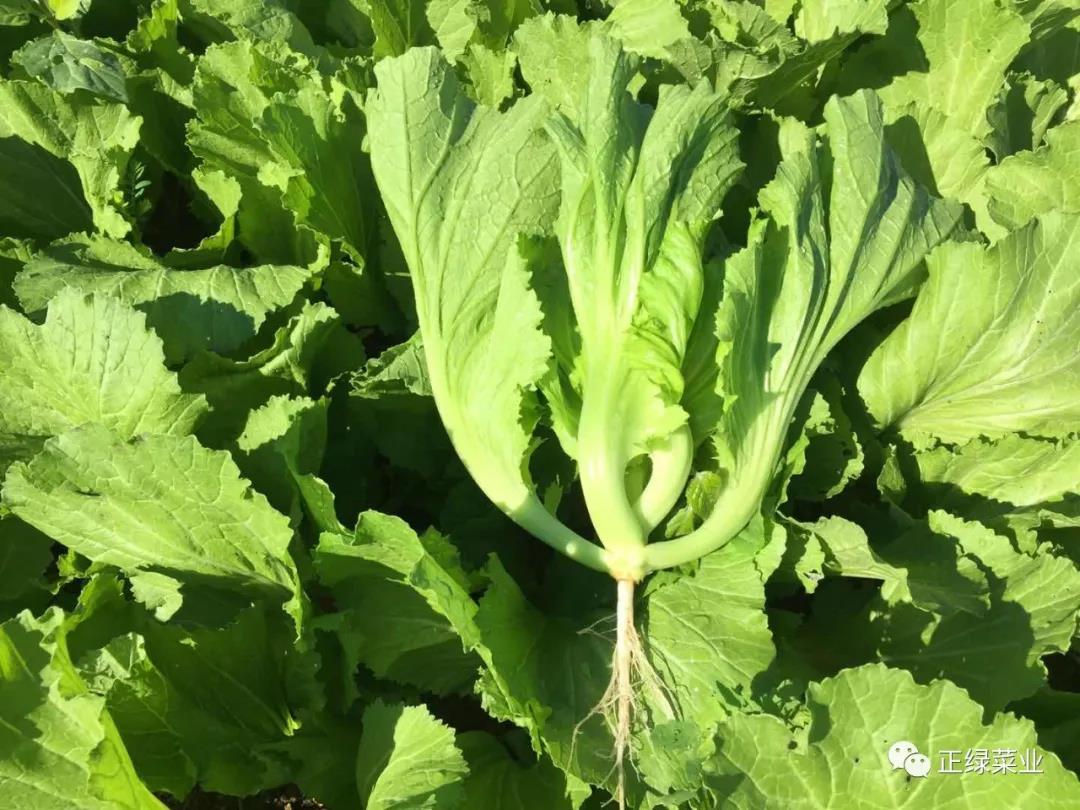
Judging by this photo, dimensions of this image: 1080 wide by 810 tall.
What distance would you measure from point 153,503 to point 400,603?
54 centimetres

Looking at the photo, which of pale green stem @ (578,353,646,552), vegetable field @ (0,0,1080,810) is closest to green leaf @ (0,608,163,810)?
vegetable field @ (0,0,1080,810)

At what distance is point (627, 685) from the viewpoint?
7.05 ft

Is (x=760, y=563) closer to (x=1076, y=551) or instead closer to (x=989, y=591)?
(x=989, y=591)

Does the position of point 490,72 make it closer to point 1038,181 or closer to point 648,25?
point 648,25

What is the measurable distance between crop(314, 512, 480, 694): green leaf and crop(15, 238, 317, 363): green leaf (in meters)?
0.64

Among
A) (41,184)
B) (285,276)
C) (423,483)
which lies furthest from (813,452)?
(41,184)

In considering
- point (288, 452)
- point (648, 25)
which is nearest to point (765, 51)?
point (648, 25)

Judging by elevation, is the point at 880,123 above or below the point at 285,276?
above

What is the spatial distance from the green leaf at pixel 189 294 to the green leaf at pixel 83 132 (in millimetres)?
259

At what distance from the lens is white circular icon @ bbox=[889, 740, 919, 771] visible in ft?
6.30

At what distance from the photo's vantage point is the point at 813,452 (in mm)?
2480

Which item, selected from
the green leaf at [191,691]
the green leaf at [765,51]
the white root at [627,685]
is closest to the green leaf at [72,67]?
the green leaf at [191,691]

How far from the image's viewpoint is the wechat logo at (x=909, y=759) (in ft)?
6.28

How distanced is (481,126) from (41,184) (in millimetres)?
1382
